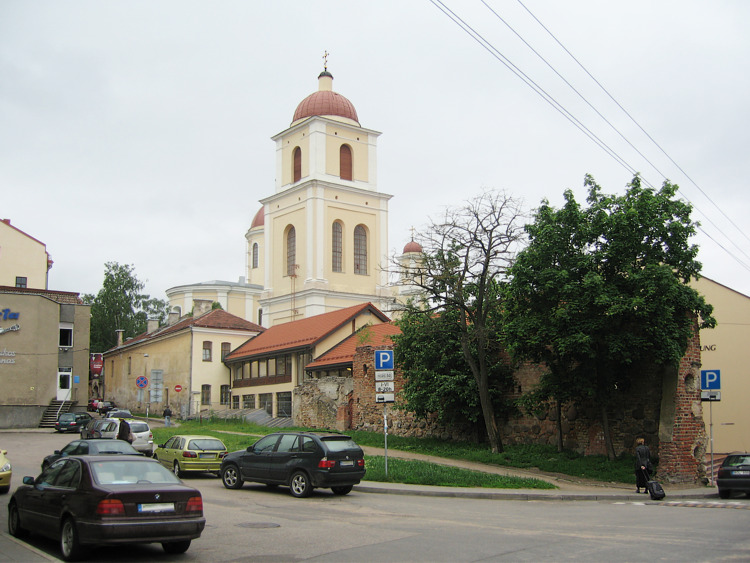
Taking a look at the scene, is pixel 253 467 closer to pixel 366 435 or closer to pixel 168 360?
pixel 366 435

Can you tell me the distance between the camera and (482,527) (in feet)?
41.5

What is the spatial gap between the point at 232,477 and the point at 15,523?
7.78 meters

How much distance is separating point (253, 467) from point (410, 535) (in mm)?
7755

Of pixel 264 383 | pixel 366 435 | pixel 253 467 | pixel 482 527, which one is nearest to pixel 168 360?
pixel 264 383

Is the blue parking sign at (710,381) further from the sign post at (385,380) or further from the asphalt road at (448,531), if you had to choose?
the sign post at (385,380)

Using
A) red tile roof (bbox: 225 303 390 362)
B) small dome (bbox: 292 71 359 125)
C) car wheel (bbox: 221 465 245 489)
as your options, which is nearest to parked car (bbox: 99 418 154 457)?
car wheel (bbox: 221 465 245 489)

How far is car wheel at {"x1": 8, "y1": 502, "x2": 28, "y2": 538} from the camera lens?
11492 millimetres

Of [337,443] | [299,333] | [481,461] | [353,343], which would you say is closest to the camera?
[337,443]

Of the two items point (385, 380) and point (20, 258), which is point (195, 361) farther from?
point (385, 380)

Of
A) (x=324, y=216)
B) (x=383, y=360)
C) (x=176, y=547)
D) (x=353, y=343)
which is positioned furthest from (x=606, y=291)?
(x=324, y=216)

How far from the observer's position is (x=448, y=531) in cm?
1216

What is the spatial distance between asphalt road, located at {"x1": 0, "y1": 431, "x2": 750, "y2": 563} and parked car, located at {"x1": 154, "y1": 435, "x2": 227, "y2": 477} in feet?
11.9

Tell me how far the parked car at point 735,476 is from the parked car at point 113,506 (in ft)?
48.3

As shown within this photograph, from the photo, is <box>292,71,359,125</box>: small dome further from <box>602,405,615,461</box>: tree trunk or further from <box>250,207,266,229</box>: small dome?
<box>602,405,615,461</box>: tree trunk
